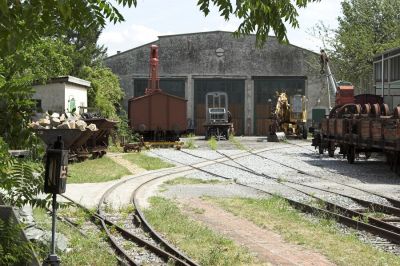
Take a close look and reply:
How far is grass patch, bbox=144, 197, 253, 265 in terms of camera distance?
8000 mm

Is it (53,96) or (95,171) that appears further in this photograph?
(53,96)

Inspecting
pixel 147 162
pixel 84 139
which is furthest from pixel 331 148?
pixel 84 139

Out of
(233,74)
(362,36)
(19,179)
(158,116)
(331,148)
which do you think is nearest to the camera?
(19,179)

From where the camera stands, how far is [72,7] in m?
3.14

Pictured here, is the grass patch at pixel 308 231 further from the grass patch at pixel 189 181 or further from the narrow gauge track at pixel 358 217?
the grass patch at pixel 189 181

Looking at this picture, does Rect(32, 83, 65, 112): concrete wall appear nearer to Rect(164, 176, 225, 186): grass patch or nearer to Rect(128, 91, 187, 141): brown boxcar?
Rect(164, 176, 225, 186): grass patch

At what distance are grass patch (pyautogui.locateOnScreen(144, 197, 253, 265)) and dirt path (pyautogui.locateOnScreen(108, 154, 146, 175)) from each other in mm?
8955

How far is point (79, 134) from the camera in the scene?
2097cm

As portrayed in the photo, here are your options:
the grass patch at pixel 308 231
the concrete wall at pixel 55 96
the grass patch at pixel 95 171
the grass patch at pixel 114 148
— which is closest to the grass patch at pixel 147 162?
the grass patch at pixel 95 171

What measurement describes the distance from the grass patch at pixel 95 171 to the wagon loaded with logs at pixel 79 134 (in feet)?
1.69

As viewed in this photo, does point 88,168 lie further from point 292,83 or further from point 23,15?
point 292,83

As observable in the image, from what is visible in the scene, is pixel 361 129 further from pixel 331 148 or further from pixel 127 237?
pixel 127 237

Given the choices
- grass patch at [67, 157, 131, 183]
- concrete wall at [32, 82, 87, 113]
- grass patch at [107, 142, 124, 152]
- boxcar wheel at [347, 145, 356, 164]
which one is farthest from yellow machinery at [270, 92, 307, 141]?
grass patch at [67, 157, 131, 183]

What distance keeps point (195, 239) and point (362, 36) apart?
4477 centimetres
